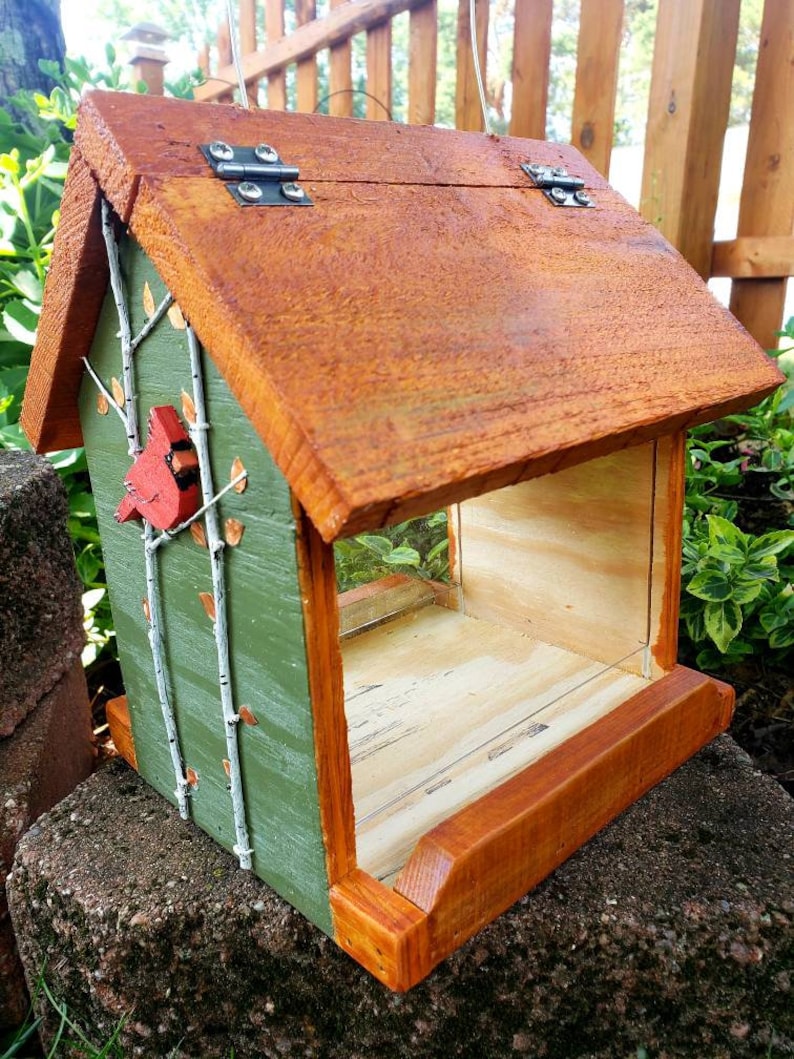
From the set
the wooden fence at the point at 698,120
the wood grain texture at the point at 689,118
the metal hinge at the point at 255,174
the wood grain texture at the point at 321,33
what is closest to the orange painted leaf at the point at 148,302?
the metal hinge at the point at 255,174

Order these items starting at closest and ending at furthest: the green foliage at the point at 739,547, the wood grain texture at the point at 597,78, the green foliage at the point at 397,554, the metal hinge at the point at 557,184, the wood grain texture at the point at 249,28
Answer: the metal hinge at the point at 557,184, the green foliage at the point at 739,547, the green foliage at the point at 397,554, the wood grain texture at the point at 597,78, the wood grain texture at the point at 249,28

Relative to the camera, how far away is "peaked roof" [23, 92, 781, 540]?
544mm

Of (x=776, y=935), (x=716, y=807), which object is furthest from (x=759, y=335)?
(x=776, y=935)

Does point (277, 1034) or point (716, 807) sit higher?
point (716, 807)

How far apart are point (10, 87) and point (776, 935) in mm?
2517

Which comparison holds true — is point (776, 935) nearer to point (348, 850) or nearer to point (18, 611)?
point (348, 850)

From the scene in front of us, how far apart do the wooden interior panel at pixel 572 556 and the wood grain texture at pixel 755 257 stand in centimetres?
81

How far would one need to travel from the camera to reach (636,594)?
1062 millimetres

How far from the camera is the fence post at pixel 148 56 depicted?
7.42 ft

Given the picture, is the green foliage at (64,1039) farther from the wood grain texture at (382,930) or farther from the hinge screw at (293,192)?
the hinge screw at (293,192)

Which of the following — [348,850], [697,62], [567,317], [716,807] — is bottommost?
[716,807]

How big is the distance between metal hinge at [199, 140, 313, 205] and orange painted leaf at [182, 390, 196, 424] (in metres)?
0.16

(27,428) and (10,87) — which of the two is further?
(10,87)

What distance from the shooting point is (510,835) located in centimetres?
77
